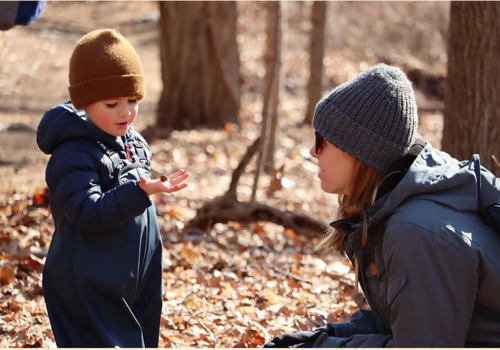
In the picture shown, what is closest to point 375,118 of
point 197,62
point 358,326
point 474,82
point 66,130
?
point 358,326

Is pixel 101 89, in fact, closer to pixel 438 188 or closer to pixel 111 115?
pixel 111 115

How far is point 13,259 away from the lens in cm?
502

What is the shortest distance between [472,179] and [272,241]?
3783 millimetres

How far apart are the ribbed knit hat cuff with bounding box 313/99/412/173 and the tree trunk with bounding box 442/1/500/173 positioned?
8.49ft

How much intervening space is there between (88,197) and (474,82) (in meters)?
3.40

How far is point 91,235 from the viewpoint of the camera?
304cm

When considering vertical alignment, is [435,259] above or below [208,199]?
above

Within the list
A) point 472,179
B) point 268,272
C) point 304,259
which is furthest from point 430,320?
point 304,259

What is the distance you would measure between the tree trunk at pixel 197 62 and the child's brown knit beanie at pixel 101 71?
7.88 meters

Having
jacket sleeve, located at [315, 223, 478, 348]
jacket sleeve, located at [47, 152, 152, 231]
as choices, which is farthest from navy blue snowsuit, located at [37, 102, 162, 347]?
jacket sleeve, located at [315, 223, 478, 348]

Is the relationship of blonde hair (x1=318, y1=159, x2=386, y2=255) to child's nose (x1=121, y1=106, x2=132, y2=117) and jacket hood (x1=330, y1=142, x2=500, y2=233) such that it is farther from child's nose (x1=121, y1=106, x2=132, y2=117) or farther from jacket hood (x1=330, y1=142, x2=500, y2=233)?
child's nose (x1=121, y1=106, x2=132, y2=117)

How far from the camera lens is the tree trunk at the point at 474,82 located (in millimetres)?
5113

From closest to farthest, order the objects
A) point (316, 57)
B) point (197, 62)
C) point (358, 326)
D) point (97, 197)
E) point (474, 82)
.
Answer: point (97, 197) → point (358, 326) → point (474, 82) → point (197, 62) → point (316, 57)

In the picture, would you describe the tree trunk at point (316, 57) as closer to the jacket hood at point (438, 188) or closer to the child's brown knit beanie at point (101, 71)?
the child's brown knit beanie at point (101, 71)
